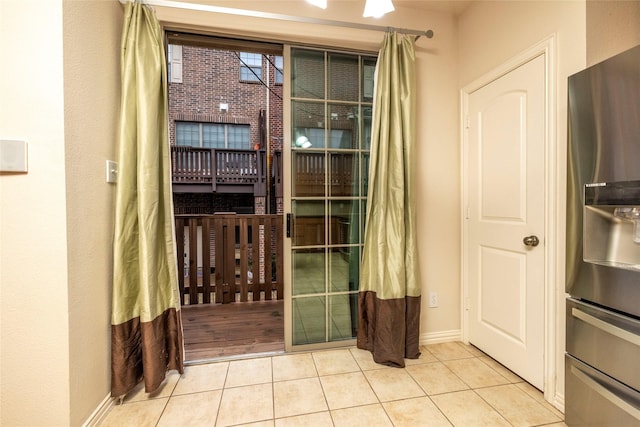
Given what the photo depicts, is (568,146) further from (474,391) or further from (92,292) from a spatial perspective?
(92,292)

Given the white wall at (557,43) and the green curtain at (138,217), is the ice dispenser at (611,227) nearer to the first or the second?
the white wall at (557,43)

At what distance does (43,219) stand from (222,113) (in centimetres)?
762

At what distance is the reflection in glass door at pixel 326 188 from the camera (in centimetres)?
206

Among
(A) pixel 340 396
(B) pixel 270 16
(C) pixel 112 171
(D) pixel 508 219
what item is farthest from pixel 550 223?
(C) pixel 112 171

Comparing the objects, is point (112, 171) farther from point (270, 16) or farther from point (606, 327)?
point (606, 327)

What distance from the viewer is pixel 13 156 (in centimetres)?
114

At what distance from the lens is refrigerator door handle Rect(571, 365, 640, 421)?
1.06m

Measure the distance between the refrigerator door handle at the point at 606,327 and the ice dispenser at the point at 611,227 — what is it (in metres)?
0.25

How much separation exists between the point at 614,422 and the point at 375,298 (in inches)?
47.5

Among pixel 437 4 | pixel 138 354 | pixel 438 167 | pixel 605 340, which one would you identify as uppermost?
pixel 437 4

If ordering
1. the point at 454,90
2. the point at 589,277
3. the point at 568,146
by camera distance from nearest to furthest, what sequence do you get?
the point at 589,277 → the point at 568,146 → the point at 454,90

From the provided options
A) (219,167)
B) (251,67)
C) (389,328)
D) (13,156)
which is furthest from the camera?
(251,67)

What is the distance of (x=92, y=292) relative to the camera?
1.40m

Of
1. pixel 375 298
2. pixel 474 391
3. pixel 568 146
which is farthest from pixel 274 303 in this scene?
pixel 568 146
